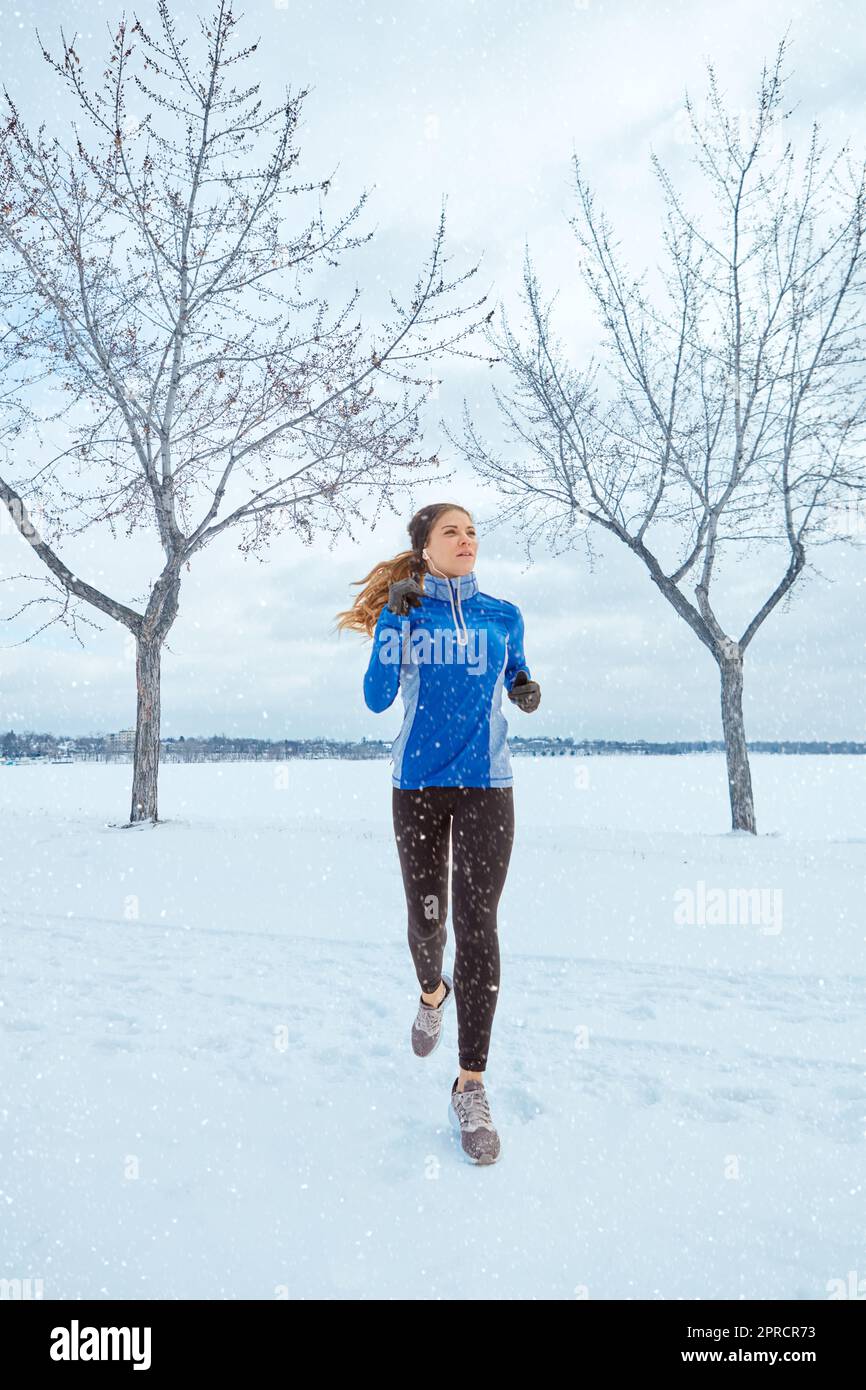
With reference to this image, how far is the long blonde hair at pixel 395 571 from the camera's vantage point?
3.29m

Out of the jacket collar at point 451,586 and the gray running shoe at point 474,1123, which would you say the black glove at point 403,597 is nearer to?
the jacket collar at point 451,586

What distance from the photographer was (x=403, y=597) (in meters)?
2.97

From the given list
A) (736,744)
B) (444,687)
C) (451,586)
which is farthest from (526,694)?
(736,744)

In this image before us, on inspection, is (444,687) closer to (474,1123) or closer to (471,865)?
(471,865)

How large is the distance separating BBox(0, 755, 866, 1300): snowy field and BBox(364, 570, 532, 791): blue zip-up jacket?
1299mm

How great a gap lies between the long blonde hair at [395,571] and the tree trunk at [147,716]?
904 centimetres

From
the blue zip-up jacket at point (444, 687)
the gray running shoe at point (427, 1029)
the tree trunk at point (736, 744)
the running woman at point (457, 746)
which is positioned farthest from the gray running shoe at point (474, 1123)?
the tree trunk at point (736, 744)

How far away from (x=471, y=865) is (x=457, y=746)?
1.46 feet

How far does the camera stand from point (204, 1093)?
10.4 feet

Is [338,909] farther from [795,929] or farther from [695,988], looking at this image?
[795,929]

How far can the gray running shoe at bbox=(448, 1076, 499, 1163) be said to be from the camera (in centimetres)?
266

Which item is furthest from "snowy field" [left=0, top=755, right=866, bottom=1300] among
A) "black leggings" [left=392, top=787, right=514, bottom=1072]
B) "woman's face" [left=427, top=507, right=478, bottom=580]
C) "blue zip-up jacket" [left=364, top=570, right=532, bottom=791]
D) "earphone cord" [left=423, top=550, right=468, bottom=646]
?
"woman's face" [left=427, top=507, right=478, bottom=580]

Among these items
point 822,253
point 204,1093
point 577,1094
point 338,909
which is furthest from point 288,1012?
point 822,253

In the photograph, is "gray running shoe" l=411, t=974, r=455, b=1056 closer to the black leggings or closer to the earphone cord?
the black leggings
